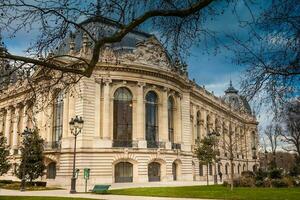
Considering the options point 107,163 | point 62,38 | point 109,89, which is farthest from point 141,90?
point 62,38

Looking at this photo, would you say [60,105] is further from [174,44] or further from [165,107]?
[174,44]

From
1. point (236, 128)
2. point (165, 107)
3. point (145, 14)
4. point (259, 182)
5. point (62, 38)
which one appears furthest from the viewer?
point (236, 128)

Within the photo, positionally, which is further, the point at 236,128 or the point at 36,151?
the point at 236,128

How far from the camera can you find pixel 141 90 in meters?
47.1

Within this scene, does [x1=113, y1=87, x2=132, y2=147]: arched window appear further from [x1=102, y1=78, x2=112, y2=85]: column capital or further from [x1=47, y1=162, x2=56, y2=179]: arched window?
[x1=47, y1=162, x2=56, y2=179]: arched window

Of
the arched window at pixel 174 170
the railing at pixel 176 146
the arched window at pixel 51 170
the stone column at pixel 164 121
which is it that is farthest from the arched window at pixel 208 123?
the arched window at pixel 51 170

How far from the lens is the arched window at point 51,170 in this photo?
45.1 m

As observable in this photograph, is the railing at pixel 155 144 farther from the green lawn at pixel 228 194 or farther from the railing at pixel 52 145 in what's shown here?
the green lawn at pixel 228 194

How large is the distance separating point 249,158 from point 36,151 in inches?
2717

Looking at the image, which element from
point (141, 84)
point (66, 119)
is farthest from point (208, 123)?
point (66, 119)

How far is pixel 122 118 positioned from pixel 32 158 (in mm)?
11116

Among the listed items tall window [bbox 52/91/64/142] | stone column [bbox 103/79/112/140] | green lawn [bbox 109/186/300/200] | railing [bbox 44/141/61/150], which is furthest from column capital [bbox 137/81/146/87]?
green lawn [bbox 109/186/300/200]

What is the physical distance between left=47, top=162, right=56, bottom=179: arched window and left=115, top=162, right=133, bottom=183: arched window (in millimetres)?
7090

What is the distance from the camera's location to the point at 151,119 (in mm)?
48594
